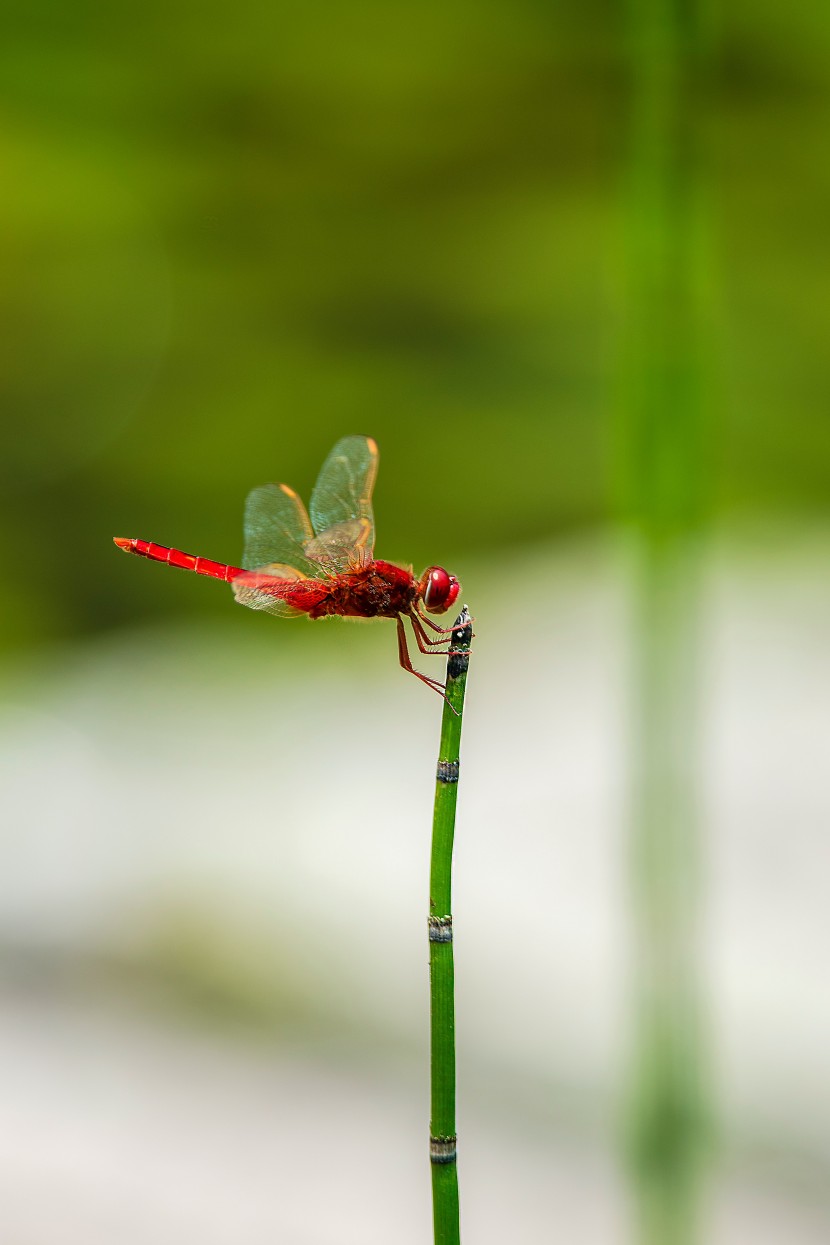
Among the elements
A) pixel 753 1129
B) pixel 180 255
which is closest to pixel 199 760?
pixel 180 255

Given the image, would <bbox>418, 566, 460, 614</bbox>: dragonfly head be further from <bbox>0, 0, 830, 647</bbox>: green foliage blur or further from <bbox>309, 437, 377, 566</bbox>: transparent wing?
<bbox>0, 0, 830, 647</bbox>: green foliage blur

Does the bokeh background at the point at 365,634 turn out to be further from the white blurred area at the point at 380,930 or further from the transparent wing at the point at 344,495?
the transparent wing at the point at 344,495

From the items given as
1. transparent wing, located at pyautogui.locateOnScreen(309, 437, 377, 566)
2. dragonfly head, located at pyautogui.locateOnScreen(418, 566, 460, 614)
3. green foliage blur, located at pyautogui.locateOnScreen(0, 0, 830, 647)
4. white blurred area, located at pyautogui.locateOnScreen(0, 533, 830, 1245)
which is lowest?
white blurred area, located at pyautogui.locateOnScreen(0, 533, 830, 1245)

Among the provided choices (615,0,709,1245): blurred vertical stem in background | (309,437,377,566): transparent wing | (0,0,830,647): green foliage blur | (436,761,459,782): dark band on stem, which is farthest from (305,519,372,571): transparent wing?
(0,0,830,647): green foliage blur

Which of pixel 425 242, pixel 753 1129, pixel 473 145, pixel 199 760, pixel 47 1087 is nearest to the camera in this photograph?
pixel 753 1129

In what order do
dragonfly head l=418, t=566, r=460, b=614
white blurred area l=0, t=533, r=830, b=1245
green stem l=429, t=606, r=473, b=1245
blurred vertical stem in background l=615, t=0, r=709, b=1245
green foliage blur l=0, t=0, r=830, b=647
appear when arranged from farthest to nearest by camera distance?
green foliage blur l=0, t=0, r=830, b=647, white blurred area l=0, t=533, r=830, b=1245, dragonfly head l=418, t=566, r=460, b=614, blurred vertical stem in background l=615, t=0, r=709, b=1245, green stem l=429, t=606, r=473, b=1245

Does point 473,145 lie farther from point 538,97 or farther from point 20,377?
point 20,377
